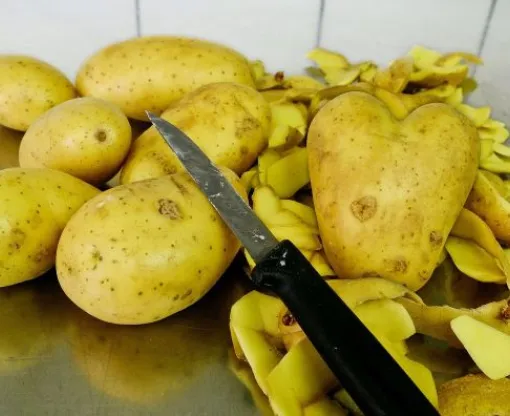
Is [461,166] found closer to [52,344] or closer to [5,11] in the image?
[52,344]

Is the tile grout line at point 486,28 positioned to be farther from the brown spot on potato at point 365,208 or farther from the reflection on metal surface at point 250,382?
the reflection on metal surface at point 250,382

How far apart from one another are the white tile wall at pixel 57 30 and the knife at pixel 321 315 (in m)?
0.50

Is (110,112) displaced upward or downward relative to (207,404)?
upward

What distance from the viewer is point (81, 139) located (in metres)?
0.65

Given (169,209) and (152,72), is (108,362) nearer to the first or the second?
(169,209)

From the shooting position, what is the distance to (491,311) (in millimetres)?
585

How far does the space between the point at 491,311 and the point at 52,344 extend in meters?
0.38

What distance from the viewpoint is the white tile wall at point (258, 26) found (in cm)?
99

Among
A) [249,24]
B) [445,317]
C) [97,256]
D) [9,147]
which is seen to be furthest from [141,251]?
[249,24]

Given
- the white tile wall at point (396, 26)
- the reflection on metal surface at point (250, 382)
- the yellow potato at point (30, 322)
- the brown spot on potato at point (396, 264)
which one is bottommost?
the reflection on metal surface at point (250, 382)

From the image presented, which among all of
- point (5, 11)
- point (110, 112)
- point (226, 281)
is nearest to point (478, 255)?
point (226, 281)

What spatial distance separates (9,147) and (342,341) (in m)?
0.53

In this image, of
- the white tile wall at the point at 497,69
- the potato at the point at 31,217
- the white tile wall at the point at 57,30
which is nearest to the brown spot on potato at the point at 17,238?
the potato at the point at 31,217

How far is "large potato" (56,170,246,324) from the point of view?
0.54 metres
